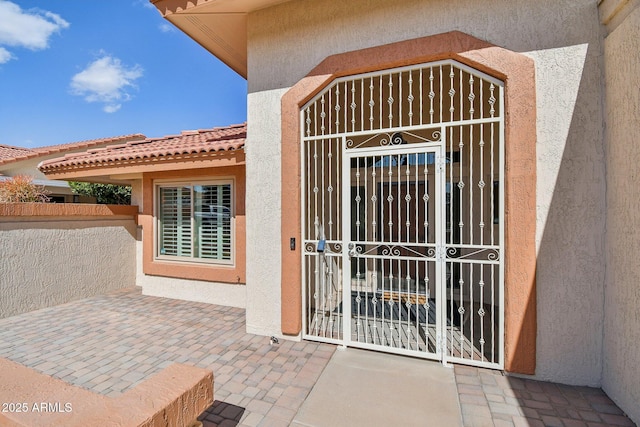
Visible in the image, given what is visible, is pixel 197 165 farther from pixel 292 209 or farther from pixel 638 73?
pixel 638 73

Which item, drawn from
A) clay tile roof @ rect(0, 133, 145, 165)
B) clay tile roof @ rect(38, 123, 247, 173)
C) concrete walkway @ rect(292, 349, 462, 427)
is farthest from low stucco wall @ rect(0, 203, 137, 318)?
clay tile roof @ rect(0, 133, 145, 165)

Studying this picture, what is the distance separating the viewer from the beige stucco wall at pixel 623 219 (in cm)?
305

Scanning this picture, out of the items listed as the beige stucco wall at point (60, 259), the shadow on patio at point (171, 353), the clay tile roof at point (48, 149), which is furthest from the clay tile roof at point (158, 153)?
the clay tile roof at point (48, 149)

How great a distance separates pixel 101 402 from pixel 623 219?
5.39 meters

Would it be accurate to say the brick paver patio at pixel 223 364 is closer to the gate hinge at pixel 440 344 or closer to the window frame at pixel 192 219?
the gate hinge at pixel 440 344

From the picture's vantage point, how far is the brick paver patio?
10.5ft

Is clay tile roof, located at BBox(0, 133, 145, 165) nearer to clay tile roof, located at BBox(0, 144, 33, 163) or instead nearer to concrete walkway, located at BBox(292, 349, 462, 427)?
clay tile roof, located at BBox(0, 144, 33, 163)

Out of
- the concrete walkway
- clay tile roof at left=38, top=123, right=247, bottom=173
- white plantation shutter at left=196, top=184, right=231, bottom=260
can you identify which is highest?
clay tile roof at left=38, top=123, right=247, bottom=173

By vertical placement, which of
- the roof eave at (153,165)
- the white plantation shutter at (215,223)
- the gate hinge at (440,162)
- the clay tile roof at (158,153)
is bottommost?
the white plantation shutter at (215,223)

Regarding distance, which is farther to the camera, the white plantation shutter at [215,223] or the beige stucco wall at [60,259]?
the white plantation shutter at [215,223]

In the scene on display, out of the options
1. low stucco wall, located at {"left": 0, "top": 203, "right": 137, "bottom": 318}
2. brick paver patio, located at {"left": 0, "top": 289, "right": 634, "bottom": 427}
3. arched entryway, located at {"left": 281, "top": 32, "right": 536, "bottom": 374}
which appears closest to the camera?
brick paver patio, located at {"left": 0, "top": 289, "right": 634, "bottom": 427}

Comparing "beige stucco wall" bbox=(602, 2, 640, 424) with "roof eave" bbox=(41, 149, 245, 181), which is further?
"roof eave" bbox=(41, 149, 245, 181)

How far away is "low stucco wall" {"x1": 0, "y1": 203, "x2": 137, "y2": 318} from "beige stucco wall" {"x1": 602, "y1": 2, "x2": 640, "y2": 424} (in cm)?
1077

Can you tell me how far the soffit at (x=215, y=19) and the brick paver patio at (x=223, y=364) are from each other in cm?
579
